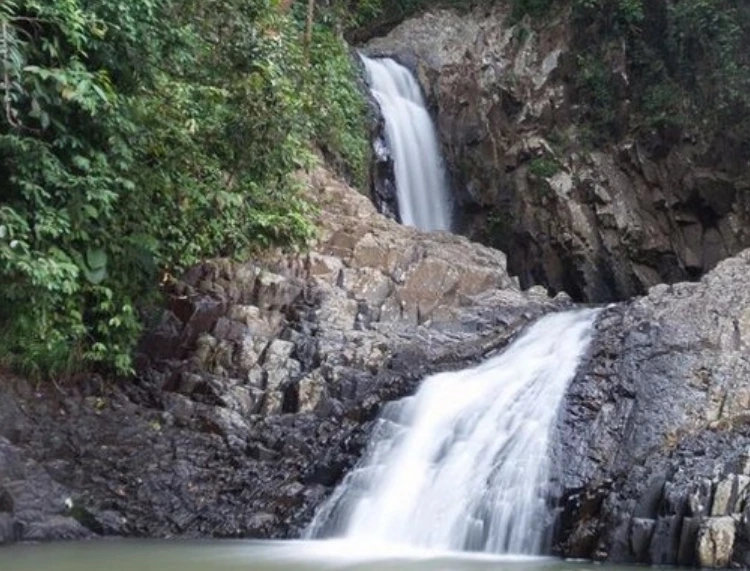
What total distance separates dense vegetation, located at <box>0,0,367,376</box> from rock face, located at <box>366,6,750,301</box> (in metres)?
7.09

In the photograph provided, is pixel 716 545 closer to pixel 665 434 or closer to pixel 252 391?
pixel 665 434

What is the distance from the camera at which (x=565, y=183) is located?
19.5 metres

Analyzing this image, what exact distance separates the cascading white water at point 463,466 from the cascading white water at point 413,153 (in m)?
7.84

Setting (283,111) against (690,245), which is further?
(690,245)

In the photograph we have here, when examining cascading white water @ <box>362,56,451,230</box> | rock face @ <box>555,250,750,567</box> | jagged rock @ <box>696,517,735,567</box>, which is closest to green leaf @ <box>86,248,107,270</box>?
rock face @ <box>555,250,750,567</box>

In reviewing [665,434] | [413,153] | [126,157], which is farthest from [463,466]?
[413,153]

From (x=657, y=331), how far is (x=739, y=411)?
1588 mm

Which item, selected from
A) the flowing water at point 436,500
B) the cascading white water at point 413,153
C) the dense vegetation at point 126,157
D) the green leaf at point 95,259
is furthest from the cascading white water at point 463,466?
the cascading white water at point 413,153

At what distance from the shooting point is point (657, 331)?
11.0 metres

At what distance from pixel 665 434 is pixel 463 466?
211cm

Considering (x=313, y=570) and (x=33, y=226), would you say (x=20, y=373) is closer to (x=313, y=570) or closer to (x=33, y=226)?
(x=33, y=226)

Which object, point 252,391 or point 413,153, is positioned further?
point 413,153

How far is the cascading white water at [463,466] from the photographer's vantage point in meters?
9.50

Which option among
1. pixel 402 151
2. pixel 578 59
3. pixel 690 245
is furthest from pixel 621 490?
pixel 578 59
